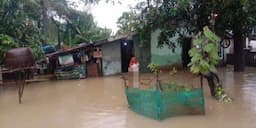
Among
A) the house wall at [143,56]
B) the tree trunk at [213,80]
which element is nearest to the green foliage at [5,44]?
the tree trunk at [213,80]

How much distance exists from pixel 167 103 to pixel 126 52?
1033 cm

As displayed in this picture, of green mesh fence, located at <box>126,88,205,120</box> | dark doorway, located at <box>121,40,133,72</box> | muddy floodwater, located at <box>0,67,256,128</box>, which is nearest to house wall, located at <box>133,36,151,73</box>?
dark doorway, located at <box>121,40,133,72</box>

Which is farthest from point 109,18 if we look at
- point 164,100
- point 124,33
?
point 164,100

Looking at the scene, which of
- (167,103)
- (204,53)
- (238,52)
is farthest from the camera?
(238,52)

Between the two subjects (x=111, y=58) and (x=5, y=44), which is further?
(x=111, y=58)

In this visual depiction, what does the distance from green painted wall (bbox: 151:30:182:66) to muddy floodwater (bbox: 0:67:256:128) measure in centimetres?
388

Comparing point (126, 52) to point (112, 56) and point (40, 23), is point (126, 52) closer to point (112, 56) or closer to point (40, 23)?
point (112, 56)

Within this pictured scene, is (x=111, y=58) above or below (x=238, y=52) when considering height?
below

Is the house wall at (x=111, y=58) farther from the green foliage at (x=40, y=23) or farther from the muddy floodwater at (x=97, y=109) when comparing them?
the muddy floodwater at (x=97, y=109)

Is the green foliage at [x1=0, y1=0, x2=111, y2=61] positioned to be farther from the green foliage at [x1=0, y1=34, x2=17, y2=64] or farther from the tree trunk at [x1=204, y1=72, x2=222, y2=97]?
the tree trunk at [x1=204, y1=72, x2=222, y2=97]

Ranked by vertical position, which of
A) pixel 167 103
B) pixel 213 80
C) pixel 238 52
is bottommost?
pixel 167 103

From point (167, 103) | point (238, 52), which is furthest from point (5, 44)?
point (238, 52)

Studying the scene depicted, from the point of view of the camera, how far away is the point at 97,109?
8.98m

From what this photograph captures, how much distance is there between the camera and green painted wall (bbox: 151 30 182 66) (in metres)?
17.1
